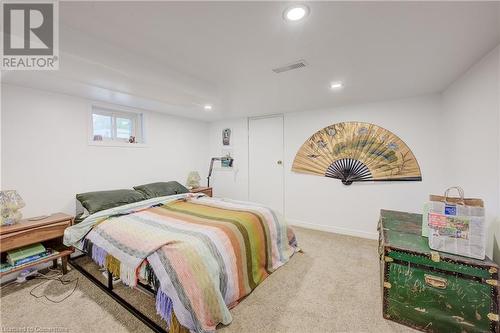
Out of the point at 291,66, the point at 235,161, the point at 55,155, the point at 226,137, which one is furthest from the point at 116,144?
the point at 291,66

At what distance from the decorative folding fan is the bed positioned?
1.51 m

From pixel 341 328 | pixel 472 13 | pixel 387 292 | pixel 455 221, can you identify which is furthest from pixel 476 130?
pixel 341 328

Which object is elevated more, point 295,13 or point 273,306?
point 295,13

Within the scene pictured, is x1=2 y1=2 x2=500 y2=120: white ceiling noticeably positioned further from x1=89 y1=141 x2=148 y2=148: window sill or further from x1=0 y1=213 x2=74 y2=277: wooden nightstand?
x1=0 y1=213 x2=74 y2=277: wooden nightstand

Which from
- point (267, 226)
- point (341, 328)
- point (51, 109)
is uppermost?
point (51, 109)

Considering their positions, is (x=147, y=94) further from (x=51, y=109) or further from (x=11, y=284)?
(x=11, y=284)

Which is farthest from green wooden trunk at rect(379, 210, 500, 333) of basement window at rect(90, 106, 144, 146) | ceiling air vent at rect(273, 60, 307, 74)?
basement window at rect(90, 106, 144, 146)

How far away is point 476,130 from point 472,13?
45.9 inches

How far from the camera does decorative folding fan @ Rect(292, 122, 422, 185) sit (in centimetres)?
312

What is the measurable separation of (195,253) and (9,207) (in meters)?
2.07

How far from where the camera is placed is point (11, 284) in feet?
7.07

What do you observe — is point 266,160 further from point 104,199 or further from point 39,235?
point 39,235

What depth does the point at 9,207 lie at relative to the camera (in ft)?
6.86

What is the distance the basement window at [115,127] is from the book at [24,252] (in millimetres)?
1432
